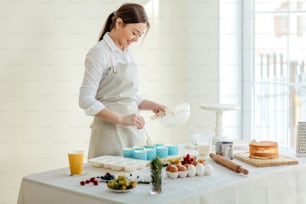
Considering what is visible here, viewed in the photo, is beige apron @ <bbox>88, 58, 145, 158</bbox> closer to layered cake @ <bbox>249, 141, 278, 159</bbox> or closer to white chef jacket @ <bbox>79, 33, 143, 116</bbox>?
white chef jacket @ <bbox>79, 33, 143, 116</bbox>

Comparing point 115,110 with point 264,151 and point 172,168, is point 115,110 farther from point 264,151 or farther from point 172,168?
point 264,151

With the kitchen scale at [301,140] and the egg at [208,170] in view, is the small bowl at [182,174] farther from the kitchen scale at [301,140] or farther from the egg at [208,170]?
the kitchen scale at [301,140]

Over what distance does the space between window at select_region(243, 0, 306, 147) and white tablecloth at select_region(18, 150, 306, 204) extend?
1461mm

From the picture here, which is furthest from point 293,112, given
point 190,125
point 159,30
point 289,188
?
point 289,188

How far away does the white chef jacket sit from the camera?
3.10 meters

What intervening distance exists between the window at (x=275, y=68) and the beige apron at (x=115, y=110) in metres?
1.60

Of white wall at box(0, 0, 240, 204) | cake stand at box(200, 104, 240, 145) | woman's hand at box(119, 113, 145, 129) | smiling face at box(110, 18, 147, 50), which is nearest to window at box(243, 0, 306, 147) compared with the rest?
white wall at box(0, 0, 240, 204)

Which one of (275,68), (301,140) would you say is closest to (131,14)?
(301,140)

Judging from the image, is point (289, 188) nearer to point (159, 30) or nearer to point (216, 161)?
point (216, 161)

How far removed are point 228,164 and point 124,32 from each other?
991mm

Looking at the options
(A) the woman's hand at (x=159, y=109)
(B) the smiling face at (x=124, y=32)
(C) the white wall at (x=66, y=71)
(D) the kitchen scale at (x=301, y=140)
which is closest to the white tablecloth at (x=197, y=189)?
(D) the kitchen scale at (x=301, y=140)

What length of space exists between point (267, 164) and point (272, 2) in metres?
1.93

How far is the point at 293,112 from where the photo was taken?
4.50 metres

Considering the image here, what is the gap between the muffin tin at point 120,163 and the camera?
2772 mm
